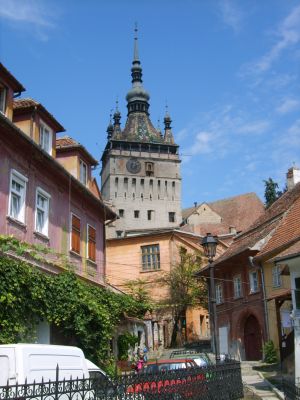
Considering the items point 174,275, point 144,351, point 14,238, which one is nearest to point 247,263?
point 144,351

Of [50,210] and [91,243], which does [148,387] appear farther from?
[91,243]

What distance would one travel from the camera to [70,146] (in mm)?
22016

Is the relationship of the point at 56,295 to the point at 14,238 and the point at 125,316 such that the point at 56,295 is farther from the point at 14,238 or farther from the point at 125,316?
the point at 125,316

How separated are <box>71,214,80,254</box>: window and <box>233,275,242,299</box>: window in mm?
13625

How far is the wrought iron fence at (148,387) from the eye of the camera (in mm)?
6324

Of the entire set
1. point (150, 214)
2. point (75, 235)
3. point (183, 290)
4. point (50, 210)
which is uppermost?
point (150, 214)

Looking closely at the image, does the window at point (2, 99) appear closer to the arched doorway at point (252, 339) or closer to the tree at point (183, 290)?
the arched doorway at point (252, 339)

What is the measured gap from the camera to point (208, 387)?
1067 cm

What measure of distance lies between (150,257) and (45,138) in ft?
95.6

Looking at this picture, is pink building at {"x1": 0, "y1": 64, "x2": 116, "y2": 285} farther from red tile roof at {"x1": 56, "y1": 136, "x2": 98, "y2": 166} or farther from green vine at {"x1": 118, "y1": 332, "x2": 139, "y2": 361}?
green vine at {"x1": 118, "y1": 332, "x2": 139, "y2": 361}

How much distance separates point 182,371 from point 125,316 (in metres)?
13.8

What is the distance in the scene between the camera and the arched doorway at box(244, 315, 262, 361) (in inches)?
1179

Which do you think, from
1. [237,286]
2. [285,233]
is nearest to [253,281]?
[237,286]

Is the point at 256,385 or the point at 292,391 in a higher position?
the point at 292,391
